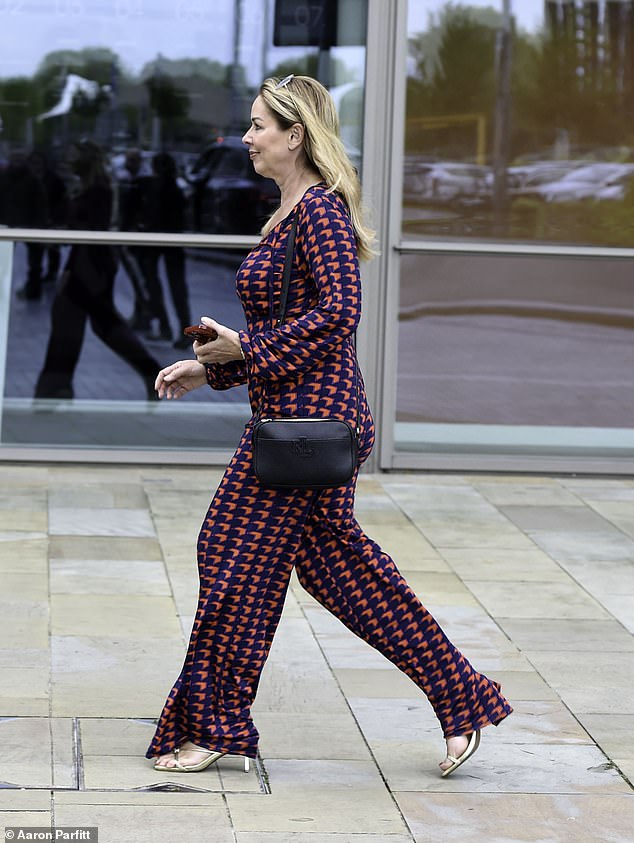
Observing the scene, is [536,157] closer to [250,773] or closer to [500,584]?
[500,584]

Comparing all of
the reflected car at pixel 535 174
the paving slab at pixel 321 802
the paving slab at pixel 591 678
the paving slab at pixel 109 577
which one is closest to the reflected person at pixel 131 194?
the reflected car at pixel 535 174

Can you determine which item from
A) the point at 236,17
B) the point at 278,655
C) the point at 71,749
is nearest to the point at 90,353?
the point at 236,17

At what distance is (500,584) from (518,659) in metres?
1.10

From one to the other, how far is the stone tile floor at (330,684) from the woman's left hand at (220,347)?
1.14 m

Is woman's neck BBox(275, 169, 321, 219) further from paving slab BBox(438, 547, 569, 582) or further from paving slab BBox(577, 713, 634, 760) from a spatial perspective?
paving slab BBox(438, 547, 569, 582)

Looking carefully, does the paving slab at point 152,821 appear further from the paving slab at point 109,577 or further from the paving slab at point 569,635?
the paving slab at point 109,577

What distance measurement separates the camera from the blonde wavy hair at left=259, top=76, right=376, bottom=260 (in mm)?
3936

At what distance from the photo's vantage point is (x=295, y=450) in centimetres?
388

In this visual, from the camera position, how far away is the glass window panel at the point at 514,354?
29.7 ft

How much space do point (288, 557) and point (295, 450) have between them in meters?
0.32

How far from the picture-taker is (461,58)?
8.85 meters

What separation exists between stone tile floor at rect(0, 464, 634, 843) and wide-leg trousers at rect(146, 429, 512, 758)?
0.19 metres

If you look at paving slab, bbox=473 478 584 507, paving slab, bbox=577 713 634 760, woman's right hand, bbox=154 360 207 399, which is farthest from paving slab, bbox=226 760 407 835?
paving slab, bbox=473 478 584 507

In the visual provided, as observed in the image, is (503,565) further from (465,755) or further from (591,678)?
(465,755)
